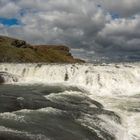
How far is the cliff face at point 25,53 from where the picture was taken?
84.8m

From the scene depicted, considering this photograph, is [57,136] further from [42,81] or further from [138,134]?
[42,81]

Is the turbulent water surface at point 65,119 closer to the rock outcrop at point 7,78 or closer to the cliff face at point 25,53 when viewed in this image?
the rock outcrop at point 7,78

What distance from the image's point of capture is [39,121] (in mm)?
18781

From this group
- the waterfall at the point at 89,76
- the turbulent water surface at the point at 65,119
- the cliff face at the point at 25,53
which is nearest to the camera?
the turbulent water surface at the point at 65,119

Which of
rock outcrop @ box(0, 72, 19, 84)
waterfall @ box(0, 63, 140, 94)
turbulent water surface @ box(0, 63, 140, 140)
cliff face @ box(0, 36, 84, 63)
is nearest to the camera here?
turbulent water surface @ box(0, 63, 140, 140)

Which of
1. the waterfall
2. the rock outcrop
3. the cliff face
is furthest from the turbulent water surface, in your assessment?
the cliff face

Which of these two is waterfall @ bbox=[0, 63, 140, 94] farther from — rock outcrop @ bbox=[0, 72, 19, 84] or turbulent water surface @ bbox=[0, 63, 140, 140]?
turbulent water surface @ bbox=[0, 63, 140, 140]

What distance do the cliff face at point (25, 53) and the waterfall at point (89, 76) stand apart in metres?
32.7

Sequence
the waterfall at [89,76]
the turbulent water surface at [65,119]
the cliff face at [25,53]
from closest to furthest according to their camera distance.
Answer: the turbulent water surface at [65,119] < the waterfall at [89,76] < the cliff face at [25,53]

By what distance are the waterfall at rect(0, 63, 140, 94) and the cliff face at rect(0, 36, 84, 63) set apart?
32712mm

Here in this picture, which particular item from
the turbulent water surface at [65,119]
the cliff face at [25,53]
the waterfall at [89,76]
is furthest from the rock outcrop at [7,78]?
the cliff face at [25,53]


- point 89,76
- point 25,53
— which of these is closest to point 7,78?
point 89,76

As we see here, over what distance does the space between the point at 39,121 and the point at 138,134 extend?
5481mm

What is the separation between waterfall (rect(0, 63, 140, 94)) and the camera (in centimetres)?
4205
